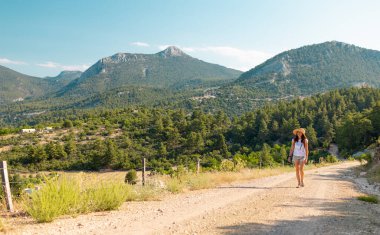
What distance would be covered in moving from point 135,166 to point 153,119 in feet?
137

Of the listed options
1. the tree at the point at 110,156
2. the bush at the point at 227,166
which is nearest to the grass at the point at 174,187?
the bush at the point at 227,166

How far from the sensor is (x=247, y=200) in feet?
29.2

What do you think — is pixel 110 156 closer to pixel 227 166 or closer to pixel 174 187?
pixel 227 166

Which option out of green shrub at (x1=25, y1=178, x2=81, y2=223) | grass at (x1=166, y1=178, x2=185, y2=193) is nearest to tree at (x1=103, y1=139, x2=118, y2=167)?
grass at (x1=166, y1=178, x2=185, y2=193)

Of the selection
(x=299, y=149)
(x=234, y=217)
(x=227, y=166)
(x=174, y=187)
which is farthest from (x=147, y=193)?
(x=227, y=166)

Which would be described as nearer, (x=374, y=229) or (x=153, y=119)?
(x=374, y=229)

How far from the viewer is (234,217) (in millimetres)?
6992

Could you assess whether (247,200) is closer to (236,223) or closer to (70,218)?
(236,223)

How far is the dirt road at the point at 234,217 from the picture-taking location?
5.99 meters

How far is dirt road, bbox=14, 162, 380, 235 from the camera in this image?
236 inches

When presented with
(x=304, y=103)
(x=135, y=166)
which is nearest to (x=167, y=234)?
A: (x=135, y=166)

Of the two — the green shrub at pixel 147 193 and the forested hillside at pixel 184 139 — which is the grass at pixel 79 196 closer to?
the green shrub at pixel 147 193

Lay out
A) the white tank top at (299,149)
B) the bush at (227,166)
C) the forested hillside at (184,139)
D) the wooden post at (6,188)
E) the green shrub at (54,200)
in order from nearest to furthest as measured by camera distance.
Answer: the green shrub at (54,200), the wooden post at (6,188), the white tank top at (299,149), the bush at (227,166), the forested hillside at (184,139)

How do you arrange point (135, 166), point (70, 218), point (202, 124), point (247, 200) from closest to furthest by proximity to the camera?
point (70, 218), point (247, 200), point (135, 166), point (202, 124)
